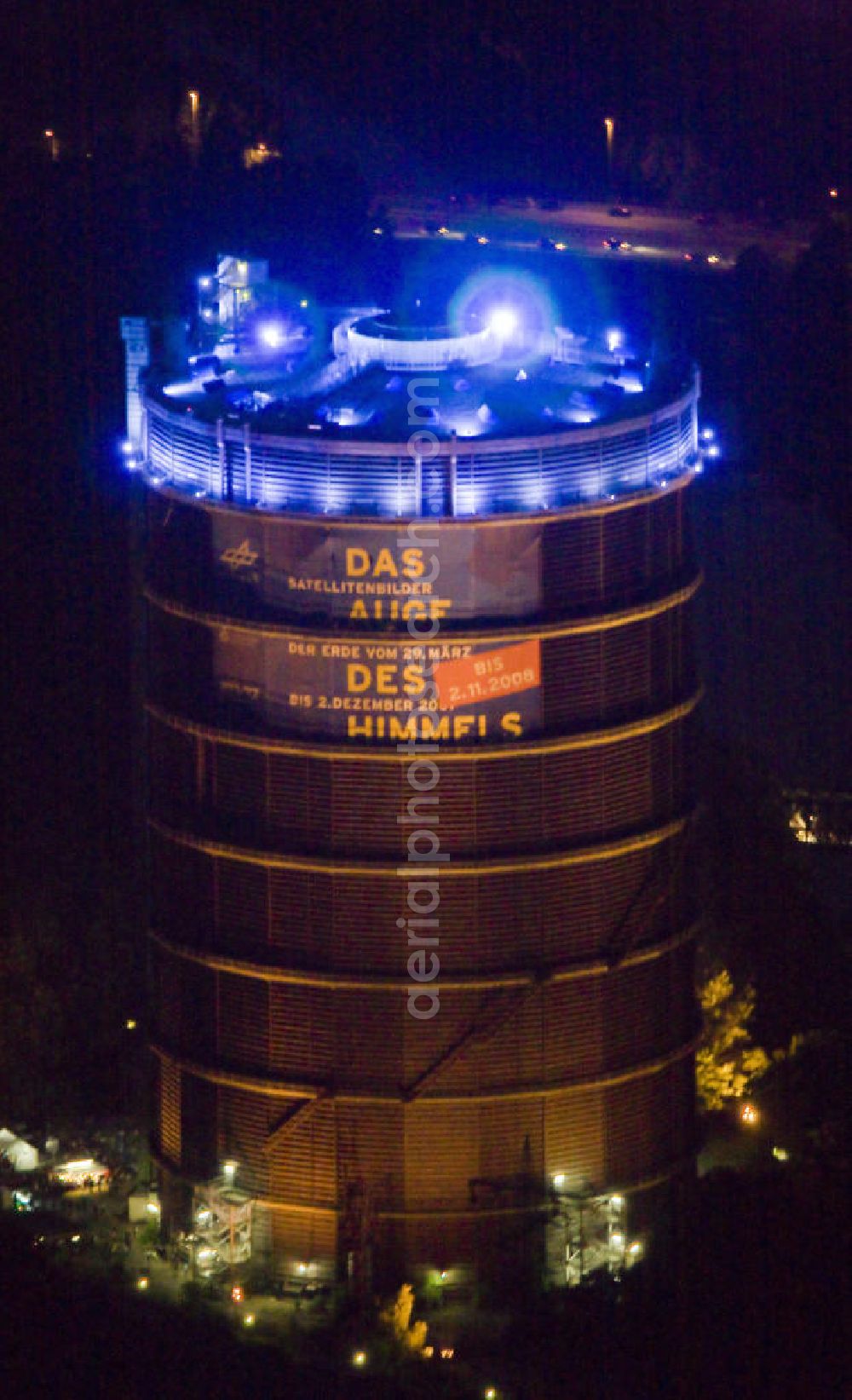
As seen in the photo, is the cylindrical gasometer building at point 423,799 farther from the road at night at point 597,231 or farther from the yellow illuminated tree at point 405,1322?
the road at night at point 597,231

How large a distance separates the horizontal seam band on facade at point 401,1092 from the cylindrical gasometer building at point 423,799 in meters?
0.07

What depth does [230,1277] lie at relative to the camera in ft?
167

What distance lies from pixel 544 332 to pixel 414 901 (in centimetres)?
1165

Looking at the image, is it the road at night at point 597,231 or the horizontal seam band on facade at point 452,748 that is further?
the road at night at point 597,231

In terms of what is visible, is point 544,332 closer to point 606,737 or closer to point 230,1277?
point 606,737

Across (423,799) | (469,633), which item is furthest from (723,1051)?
(469,633)

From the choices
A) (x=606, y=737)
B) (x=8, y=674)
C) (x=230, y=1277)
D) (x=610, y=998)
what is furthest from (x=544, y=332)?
(x=8, y=674)

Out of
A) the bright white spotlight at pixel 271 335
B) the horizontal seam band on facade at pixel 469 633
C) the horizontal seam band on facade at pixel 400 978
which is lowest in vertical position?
the horizontal seam band on facade at pixel 400 978

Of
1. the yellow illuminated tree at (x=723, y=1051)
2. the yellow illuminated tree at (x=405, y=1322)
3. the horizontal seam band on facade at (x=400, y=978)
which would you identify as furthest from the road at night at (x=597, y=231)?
the yellow illuminated tree at (x=405, y=1322)

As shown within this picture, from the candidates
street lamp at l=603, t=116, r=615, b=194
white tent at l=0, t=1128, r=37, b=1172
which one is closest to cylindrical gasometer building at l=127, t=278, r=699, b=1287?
white tent at l=0, t=1128, r=37, b=1172

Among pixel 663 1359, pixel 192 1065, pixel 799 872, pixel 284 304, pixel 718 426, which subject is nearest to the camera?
pixel 663 1359

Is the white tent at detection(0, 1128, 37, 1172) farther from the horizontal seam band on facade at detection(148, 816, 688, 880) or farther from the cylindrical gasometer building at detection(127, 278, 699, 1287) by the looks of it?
the horizontal seam band on facade at detection(148, 816, 688, 880)

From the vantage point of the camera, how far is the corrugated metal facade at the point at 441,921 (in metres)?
49.2

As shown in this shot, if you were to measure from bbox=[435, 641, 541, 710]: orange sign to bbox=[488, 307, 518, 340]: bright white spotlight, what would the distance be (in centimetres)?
761
